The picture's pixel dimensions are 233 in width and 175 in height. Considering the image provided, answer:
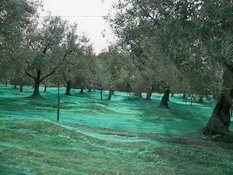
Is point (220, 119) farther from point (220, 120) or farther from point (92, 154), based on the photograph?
point (92, 154)

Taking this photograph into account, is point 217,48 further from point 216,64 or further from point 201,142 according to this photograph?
point 201,142

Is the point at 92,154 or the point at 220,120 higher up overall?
the point at 220,120

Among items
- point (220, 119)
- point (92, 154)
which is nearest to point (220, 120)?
point (220, 119)

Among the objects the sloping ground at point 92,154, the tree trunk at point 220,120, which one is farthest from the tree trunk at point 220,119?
the sloping ground at point 92,154

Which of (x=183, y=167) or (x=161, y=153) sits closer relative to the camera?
(x=183, y=167)

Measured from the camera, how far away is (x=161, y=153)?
1289 cm

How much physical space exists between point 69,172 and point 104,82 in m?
48.5

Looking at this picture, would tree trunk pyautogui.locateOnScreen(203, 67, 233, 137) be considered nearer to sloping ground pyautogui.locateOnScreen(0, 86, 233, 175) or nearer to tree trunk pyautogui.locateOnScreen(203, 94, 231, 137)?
tree trunk pyautogui.locateOnScreen(203, 94, 231, 137)

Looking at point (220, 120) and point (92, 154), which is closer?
point (92, 154)

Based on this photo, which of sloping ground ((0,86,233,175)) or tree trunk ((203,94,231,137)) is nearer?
sloping ground ((0,86,233,175))

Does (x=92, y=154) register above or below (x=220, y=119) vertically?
below

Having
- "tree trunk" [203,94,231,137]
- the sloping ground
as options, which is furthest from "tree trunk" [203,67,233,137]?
the sloping ground

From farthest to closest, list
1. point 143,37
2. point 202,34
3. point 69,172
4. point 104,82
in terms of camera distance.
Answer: point 104,82
point 143,37
point 202,34
point 69,172

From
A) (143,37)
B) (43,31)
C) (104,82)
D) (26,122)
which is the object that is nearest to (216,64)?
(143,37)
